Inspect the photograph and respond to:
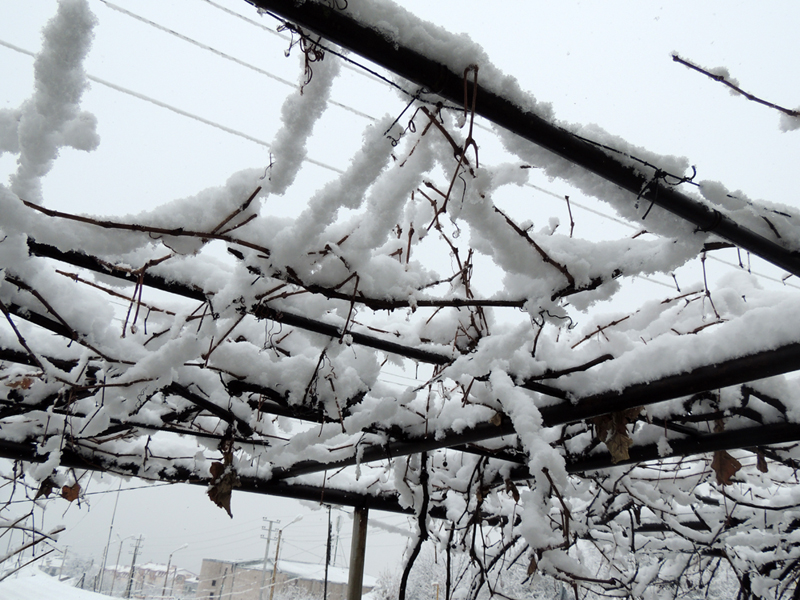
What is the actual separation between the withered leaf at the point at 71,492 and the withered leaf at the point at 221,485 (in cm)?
101

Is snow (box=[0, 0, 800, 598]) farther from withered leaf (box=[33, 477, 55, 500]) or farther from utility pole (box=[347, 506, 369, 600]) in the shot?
utility pole (box=[347, 506, 369, 600])

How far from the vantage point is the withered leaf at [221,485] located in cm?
212

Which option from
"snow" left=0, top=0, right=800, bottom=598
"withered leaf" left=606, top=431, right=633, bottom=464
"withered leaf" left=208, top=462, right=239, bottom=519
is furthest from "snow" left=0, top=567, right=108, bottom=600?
"withered leaf" left=606, top=431, right=633, bottom=464

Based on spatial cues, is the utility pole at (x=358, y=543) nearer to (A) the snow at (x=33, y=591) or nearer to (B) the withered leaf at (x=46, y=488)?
(B) the withered leaf at (x=46, y=488)

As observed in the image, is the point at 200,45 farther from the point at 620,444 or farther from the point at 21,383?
the point at 620,444

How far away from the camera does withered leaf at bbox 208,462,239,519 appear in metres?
2.12

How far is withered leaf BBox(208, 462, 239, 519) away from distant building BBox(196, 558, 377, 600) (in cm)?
2144

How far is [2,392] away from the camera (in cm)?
207

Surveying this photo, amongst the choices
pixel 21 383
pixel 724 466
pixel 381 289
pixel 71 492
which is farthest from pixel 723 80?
pixel 71 492

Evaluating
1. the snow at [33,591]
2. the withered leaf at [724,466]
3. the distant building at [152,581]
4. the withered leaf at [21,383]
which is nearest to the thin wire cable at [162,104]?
the withered leaf at [21,383]

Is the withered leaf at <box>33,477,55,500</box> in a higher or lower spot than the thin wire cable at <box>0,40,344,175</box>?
lower

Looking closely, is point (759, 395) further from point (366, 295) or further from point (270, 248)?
point (270, 248)

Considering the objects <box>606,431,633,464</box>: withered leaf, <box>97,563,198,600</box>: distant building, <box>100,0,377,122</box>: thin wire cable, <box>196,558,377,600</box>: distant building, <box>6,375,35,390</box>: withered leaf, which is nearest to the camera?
<box>606,431,633,464</box>: withered leaf

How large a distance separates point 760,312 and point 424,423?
129cm
